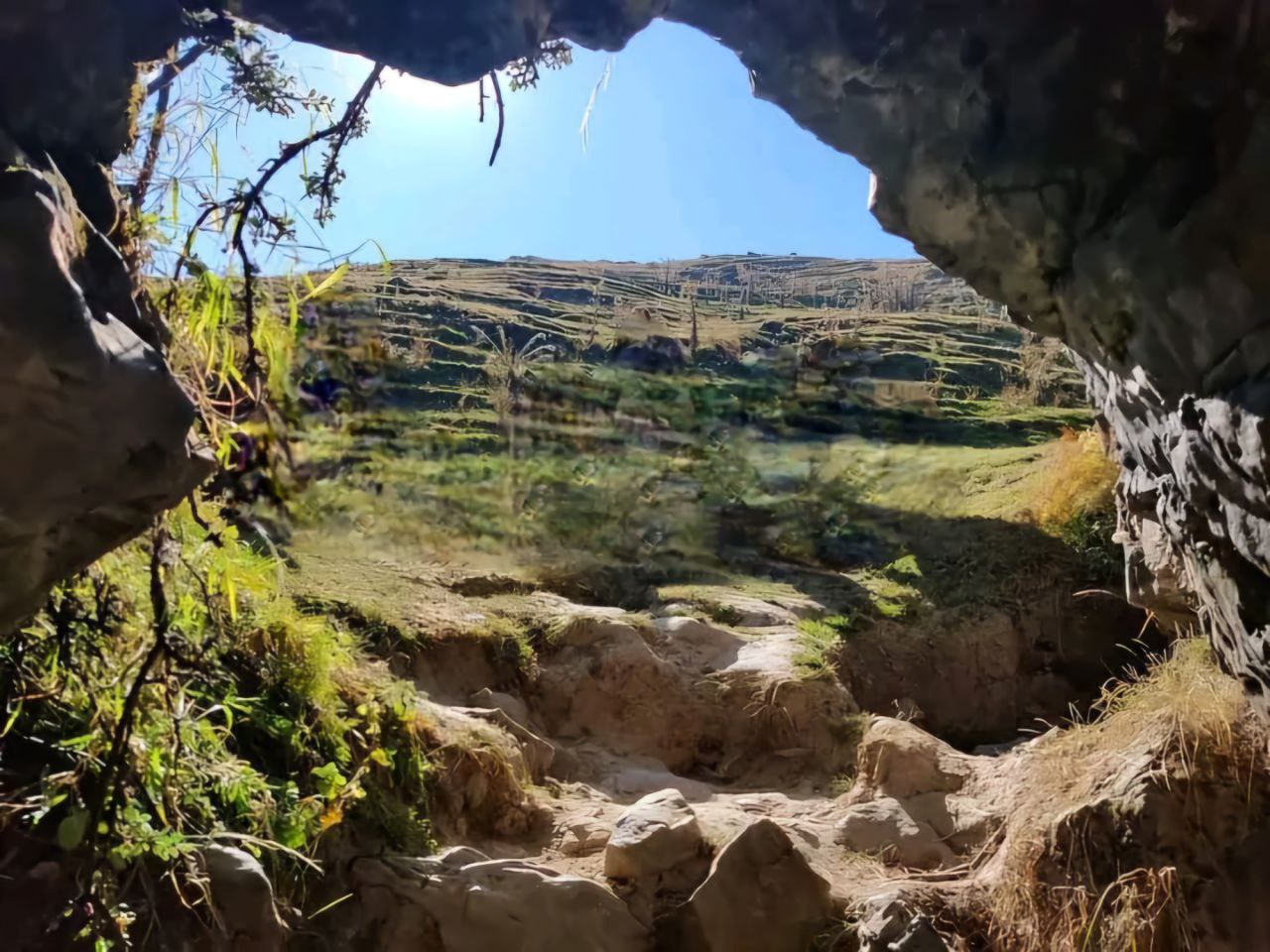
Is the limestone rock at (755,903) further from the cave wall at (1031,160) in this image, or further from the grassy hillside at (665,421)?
the grassy hillside at (665,421)

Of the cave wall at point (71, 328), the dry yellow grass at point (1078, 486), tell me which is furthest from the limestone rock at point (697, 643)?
the cave wall at point (71, 328)

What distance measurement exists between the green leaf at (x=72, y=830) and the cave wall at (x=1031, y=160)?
76 cm

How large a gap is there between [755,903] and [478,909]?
84cm

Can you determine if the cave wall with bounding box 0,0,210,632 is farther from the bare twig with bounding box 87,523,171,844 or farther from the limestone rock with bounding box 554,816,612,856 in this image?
the limestone rock with bounding box 554,816,612,856

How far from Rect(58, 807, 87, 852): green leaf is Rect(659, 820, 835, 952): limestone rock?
5.58ft

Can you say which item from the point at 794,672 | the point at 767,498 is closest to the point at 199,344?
the point at 794,672

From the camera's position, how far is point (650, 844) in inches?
116

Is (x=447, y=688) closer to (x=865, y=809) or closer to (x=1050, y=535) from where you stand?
(x=865, y=809)

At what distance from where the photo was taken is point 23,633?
6.53 ft

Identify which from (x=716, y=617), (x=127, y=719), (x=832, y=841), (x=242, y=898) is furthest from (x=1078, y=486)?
(x=127, y=719)

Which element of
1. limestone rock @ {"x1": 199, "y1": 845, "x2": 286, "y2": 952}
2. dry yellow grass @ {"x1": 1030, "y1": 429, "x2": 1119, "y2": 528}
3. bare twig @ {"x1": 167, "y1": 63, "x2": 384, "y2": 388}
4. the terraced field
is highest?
the terraced field

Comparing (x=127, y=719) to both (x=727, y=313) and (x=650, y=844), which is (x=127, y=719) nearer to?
(x=650, y=844)

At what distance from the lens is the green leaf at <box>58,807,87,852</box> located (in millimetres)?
1836

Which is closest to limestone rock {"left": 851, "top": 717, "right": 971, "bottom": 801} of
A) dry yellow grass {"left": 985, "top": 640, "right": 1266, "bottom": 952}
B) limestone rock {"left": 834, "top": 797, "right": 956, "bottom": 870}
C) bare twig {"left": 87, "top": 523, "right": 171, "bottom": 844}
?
limestone rock {"left": 834, "top": 797, "right": 956, "bottom": 870}
